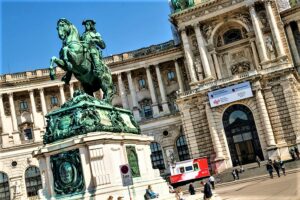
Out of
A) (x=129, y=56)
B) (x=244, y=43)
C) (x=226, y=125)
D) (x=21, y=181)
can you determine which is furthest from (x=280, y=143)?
(x=21, y=181)

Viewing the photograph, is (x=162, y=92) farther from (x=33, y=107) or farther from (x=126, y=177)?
(x=126, y=177)

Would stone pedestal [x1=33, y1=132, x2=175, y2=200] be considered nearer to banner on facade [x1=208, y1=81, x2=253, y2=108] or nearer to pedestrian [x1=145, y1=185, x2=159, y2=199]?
pedestrian [x1=145, y1=185, x2=159, y2=199]

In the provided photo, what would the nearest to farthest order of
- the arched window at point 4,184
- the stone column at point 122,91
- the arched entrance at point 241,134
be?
the arched entrance at point 241,134 → the arched window at point 4,184 → the stone column at point 122,91

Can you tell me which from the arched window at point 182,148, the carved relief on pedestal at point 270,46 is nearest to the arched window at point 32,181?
the arched window at point 182,148

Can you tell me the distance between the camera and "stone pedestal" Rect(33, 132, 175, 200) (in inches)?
527

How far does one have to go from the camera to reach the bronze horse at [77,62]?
15.4m

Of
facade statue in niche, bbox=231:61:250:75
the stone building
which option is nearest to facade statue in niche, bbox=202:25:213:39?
the stone building

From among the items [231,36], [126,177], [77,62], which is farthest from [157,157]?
[126,177]

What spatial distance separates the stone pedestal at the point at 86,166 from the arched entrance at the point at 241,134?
36.4m

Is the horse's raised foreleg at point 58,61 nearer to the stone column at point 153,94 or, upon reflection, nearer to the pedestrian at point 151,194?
the pedestrian at point 151,194

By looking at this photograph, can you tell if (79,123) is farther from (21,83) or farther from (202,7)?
(21,83)

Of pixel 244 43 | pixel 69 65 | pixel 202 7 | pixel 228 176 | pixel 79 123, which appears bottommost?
pixel 228 176

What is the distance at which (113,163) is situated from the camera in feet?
45.8

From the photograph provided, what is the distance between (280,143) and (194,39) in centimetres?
1786
